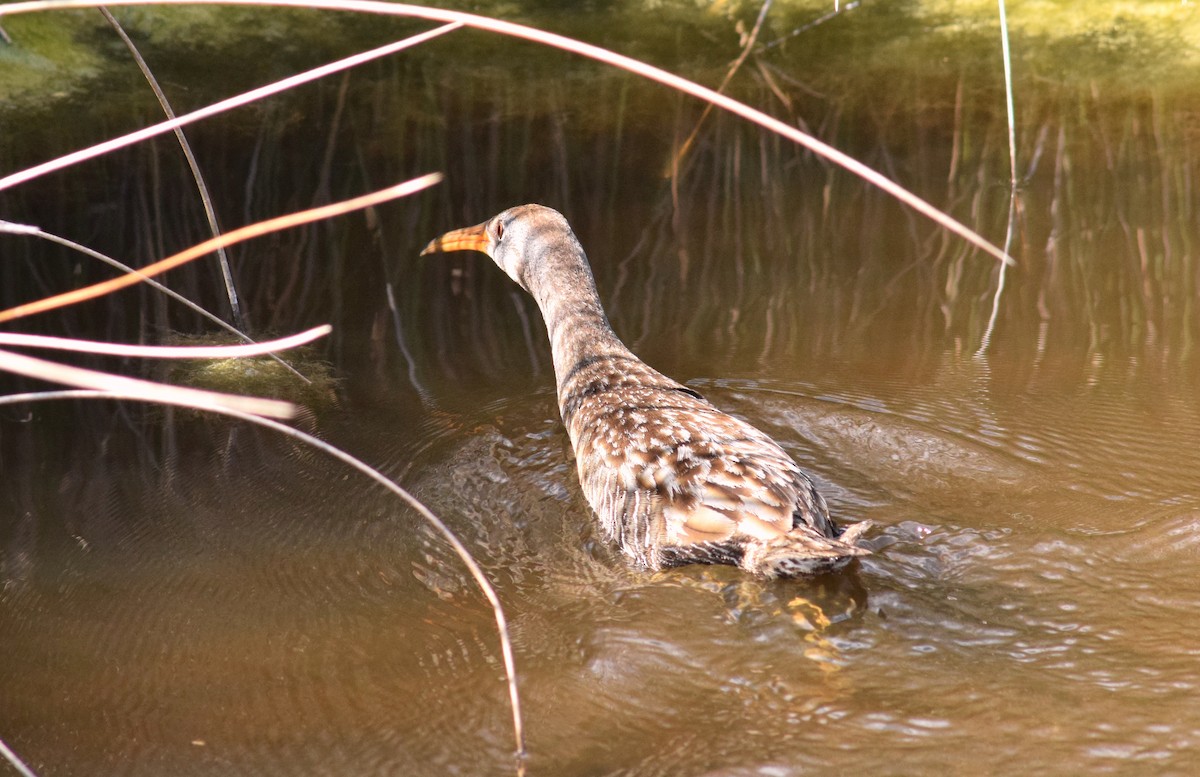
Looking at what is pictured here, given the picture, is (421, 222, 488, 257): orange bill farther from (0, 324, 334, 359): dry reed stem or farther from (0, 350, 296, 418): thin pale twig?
(0, 350, 296, 418): thin pale twig

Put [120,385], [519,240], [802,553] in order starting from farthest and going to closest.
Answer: [519,240] < [802,553] < [120,385]

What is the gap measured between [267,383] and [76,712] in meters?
1.94

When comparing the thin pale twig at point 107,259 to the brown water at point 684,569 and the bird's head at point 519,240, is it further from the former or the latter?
the bird's head at point 519,240

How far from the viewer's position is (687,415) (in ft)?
12.6

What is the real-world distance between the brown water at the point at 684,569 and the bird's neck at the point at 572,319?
23 centimetres

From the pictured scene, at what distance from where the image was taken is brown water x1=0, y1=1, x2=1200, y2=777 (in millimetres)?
2779

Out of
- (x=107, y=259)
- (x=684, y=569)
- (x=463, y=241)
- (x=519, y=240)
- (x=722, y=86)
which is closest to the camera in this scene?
(x=107, y=259)

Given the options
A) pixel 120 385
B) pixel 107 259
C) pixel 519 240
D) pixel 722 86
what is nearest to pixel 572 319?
pixel 519 240

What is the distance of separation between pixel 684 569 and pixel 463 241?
2.18 metres

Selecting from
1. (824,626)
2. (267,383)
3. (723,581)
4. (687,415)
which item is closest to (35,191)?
(267,383)

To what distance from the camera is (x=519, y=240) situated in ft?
16.4

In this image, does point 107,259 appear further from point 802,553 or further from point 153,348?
point 802,553

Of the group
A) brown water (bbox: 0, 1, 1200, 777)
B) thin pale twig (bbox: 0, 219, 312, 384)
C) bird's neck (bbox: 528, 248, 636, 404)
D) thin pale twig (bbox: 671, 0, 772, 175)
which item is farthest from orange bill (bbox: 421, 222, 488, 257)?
thin pale twig (bbox: 671, 0, 772, 175)

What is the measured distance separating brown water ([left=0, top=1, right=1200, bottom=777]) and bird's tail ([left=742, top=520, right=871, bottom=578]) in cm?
9
